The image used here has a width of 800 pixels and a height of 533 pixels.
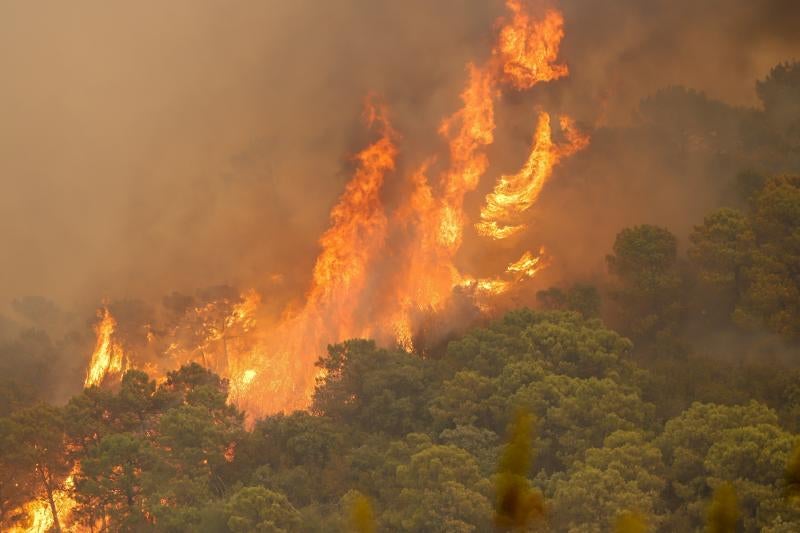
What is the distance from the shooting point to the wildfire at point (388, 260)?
203 ft

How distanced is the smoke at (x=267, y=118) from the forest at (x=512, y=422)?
24.4 ft

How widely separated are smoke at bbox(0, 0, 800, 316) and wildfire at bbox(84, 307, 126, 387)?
377 cm

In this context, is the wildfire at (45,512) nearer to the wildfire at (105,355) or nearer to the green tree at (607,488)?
the wildfire at (105,355)

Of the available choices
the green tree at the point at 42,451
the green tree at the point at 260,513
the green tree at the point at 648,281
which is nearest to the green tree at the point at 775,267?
the green tree at the point at 648,281

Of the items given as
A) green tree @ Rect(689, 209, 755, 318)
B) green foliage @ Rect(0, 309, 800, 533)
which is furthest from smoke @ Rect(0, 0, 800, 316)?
green foliage @ Rect(0, 309, 800, 533)

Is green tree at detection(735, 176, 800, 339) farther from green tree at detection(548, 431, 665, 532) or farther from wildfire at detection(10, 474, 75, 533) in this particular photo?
wildfire at detection(10, 474, 75, 533)

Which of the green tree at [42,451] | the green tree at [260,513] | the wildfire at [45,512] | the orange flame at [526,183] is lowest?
the green tree at [260,513]

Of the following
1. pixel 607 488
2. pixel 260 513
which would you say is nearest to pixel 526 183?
pixel 607 488

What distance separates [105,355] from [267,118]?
20.4 metres

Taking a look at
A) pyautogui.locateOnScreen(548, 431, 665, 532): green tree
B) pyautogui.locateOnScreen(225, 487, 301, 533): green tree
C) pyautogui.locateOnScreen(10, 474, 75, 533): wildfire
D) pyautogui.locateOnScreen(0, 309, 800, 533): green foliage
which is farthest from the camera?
pyautogui.locateOnScreen(10, 474, 75, 533): wildfire

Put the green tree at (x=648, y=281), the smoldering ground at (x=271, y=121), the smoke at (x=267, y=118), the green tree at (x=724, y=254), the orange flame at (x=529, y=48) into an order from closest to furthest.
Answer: the green tree at (x=724, y=254) < the green tree at (x=648, y=281) < the smoldering ground at (x=271, y=121) < the smoke at (x=267, y=118) < the orange flame at (x=529, y=48)

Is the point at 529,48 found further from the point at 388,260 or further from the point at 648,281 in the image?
the point at 648,281

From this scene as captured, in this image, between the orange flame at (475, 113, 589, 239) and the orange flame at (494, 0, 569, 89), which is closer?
the orange flame at (475, 113, 589, 239)

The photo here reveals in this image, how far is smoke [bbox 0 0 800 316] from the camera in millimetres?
67312
